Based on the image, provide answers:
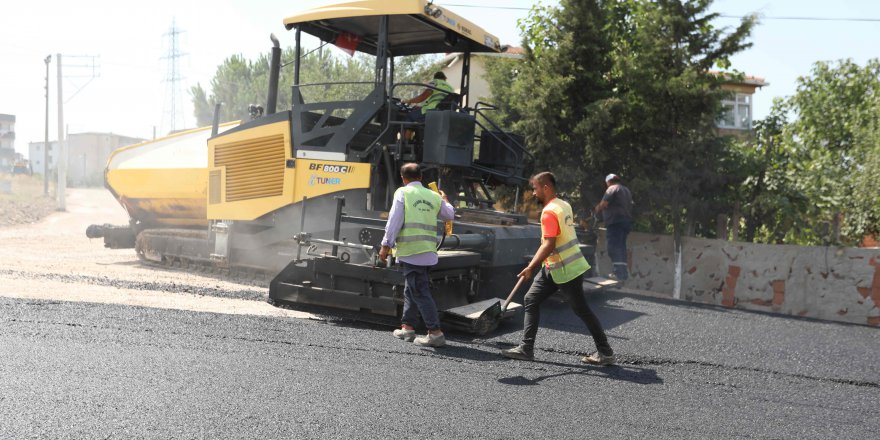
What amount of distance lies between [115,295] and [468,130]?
3.93 metres

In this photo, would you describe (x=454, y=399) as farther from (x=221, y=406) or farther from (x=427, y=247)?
(x=427, y=247)

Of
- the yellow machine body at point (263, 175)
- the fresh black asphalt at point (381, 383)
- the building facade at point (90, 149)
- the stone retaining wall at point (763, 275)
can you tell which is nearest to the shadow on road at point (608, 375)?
the fresh black asphalt at point (381, 383)

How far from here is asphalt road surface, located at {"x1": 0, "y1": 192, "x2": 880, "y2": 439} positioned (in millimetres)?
3820

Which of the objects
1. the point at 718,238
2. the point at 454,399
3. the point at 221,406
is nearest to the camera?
the point at 221,406

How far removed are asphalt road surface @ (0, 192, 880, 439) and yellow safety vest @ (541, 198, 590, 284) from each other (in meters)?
0.65

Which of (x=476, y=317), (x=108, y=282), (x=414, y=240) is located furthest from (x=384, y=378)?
(x=108, y=282)

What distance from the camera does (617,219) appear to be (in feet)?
33.0

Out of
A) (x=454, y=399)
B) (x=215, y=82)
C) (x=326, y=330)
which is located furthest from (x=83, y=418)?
(x=215, y=82)

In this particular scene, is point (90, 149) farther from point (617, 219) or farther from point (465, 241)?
point (465, 241)

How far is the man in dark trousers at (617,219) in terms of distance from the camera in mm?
9977

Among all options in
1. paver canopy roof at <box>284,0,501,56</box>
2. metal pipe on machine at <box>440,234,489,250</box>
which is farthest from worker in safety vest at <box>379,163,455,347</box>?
paver canopy roof at <box>284,0,501,56</box>

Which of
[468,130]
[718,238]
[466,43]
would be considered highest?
[466,43]

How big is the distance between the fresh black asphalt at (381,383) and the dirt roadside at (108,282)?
28.2 inches

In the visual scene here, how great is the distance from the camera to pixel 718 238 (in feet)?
35.1
